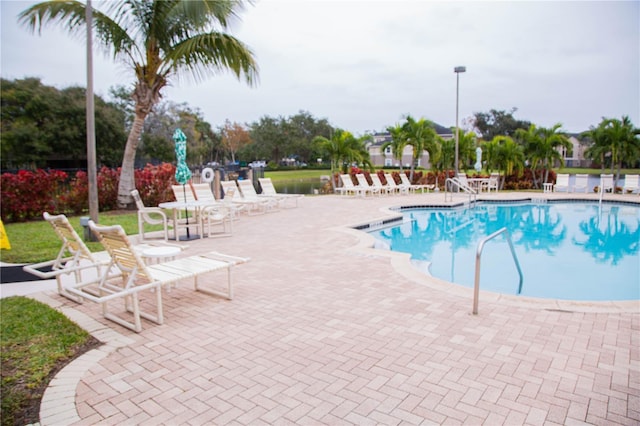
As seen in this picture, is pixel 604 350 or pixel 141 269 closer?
pixel 604 350

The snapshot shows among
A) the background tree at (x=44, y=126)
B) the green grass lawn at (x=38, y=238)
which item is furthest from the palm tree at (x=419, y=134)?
the background tree at (x=44, y=126)

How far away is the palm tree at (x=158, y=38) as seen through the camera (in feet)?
33.6

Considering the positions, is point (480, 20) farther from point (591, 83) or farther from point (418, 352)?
point (418, 352)

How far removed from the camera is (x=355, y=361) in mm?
3164

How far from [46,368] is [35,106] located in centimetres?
2583

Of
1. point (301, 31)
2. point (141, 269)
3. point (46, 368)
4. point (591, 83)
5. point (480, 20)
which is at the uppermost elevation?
point (301, 31)

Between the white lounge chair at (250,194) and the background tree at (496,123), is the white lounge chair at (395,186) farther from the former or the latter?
the background tree at (496,123)

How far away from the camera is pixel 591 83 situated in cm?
890

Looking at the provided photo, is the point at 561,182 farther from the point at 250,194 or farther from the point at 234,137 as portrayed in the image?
the point at 234,137

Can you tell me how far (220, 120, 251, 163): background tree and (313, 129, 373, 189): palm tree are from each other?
123 ft

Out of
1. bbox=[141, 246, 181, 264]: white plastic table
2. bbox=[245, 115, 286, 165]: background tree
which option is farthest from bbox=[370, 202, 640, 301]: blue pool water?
bbox=[245, 115, 286, 165]: background tree

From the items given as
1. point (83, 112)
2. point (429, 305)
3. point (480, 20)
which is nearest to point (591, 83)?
point (480, 20)

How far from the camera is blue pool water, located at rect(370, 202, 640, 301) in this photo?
21.6 ft

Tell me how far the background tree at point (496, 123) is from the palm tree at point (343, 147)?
36404mm
